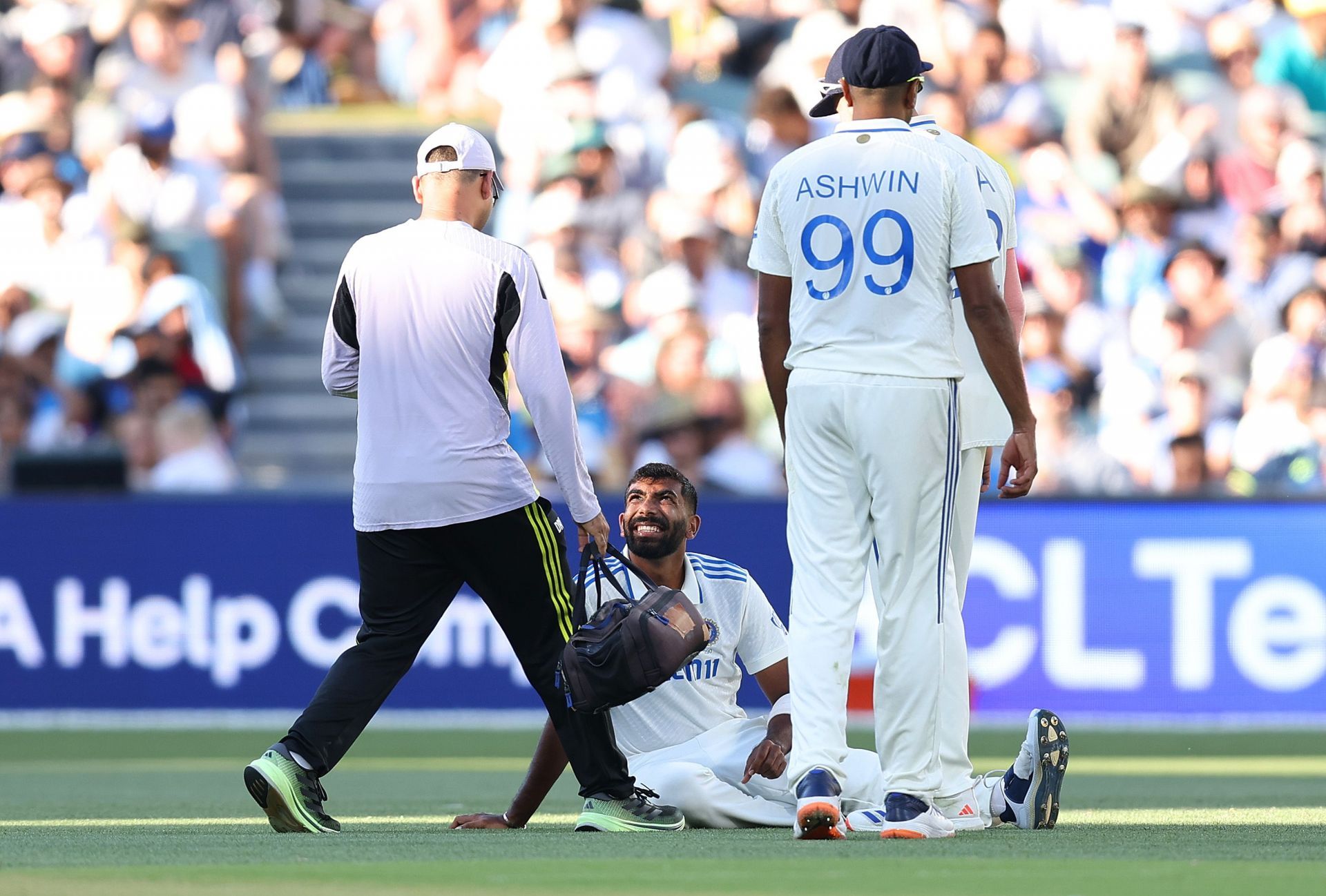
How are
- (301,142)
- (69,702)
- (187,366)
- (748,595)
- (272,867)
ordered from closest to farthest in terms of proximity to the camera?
(272,867) < (748,595) < (69,702) < (187,366) < (301,142)

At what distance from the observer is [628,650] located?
21.0 feet

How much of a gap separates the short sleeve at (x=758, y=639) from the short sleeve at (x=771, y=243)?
52.3 inches

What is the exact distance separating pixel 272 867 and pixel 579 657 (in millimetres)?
1311

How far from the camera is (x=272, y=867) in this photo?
5402 mm

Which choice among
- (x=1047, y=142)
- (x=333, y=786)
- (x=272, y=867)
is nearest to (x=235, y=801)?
(x=333, y=786)

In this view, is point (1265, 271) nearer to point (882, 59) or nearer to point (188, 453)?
point (188, 453)

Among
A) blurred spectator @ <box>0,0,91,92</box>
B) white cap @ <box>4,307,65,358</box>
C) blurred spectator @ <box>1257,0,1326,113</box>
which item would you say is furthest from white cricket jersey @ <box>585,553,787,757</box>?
blurred spectator @ <box>0,0,91,92</box>

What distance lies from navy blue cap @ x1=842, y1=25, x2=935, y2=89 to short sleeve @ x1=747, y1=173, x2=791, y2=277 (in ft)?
1.20

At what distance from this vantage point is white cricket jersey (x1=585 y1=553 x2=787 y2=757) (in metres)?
7.20

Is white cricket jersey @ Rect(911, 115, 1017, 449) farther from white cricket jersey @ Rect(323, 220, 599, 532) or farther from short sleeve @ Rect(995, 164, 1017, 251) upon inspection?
white cricket jersey @ Rect(323, 220, 599, 532)

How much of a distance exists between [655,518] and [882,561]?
3.68 ft

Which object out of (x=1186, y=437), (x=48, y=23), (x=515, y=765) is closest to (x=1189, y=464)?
(x=1186, y=437)

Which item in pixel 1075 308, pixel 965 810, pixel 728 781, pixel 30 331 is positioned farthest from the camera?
pixel 30 331

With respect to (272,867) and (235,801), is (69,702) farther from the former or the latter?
(272,867)
